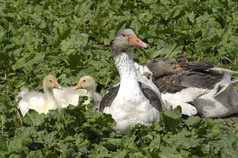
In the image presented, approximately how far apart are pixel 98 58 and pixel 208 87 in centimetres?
229

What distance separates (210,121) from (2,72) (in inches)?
148

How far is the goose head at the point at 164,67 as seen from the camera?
7662mm

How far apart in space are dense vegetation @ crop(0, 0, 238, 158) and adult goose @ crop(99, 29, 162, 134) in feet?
0.49

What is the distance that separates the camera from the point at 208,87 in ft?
23.3

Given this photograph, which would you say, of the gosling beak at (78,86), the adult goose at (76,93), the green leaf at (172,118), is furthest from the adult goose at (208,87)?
the gosling beak at (78,86)

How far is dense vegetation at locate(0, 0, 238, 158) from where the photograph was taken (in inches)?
225

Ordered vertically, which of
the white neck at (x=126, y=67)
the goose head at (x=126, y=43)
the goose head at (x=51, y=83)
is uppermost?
the goose head at (x=126, y=43)

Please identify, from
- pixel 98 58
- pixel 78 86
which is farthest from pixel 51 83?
pixel 98 58

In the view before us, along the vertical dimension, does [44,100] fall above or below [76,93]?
above

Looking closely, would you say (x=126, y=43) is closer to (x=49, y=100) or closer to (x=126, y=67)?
(x=126, y=67)

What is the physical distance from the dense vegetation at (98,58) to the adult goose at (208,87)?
0.27 metres

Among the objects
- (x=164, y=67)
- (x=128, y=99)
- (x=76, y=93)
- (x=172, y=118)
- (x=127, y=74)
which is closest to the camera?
(x=172, y=118)

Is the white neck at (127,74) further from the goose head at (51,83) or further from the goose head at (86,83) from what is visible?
the goose head at (51,83)

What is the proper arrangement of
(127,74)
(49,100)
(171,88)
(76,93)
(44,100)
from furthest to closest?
(76,93)
(171,88)
(44,100)
(49,100)
(127,74)
